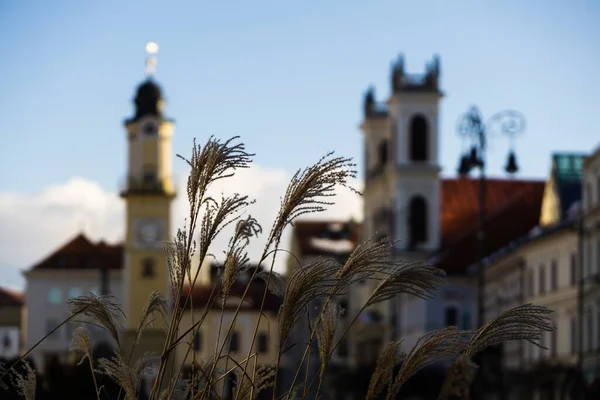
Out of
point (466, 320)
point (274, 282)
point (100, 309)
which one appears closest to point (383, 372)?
point (274, 282)

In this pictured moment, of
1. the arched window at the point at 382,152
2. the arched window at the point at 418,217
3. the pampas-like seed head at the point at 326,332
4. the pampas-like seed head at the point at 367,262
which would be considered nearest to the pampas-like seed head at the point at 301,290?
the pampas-like seed head at the point at 367,262

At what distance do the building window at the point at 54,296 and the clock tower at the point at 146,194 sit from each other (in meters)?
15.8

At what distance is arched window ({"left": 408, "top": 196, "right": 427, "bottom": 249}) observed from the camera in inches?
3595

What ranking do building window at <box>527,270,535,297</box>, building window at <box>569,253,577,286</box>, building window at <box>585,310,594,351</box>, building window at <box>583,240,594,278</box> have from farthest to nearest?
building window at <box>527,270,535,297</box> < building window at <box>569,253,577,286</box> < building window at <box>585,310,594,351</box> < building window at <box>583,240,594,278</box>

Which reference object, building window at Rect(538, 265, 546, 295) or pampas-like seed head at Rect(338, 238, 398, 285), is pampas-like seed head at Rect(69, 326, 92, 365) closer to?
pampas-like seed head at Rect(338, 238, 398, 285)

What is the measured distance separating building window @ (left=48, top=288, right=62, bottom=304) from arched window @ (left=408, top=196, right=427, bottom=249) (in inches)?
1647

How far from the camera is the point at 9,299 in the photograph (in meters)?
148

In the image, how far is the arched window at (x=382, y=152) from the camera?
100062 millimetres

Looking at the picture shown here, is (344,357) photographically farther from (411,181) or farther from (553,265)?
(553,265)

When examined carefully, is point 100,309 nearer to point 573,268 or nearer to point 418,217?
point 573,268

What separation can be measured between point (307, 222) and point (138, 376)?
126 m

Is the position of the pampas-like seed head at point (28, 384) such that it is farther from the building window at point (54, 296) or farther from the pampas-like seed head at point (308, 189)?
the building window at point (54, 296)

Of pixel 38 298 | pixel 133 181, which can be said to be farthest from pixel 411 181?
pixel 38 298

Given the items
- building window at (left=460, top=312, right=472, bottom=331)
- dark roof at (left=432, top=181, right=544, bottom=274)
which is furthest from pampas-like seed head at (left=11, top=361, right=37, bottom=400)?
dark roof at (left=432, top=181, right=544, bottom=274)
